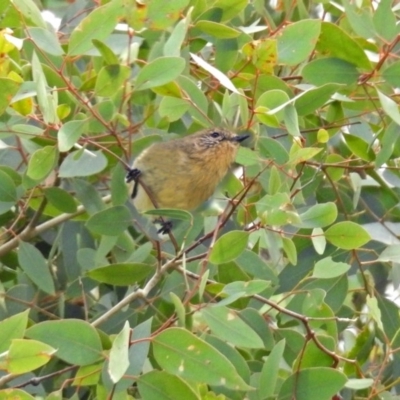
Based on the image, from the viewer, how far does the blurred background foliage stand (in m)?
2.63

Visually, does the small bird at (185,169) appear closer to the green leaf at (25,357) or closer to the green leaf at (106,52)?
the green leaf at (106,52)

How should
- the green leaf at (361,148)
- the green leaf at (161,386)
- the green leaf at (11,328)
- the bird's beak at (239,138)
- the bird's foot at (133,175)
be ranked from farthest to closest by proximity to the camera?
the bird's beak at (239,138), the bird's foot at (133,175), the green leaf at (361,148), the green leaf at (161,386), the green leaf at (11,328)

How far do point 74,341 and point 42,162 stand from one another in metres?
0.60

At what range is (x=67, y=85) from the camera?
2.87 metres

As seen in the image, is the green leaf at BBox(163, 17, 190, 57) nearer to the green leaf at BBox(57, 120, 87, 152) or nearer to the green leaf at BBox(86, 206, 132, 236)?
the green leaf at BBox(57, 120, 87, 152)

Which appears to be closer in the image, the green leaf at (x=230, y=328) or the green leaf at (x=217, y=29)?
the green leaf at (x=230, y=328)

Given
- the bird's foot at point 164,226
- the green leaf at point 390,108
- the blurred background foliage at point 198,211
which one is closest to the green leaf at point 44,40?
the blurred background foliage at point 198,211

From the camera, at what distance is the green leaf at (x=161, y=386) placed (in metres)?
2.52

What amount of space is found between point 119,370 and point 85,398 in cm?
112

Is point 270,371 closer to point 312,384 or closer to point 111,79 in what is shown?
point 312,384

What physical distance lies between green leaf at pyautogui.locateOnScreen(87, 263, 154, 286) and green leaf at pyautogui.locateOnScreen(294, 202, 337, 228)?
563 mm

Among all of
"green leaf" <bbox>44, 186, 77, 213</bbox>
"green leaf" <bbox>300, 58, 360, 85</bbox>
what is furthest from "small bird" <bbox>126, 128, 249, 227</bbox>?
"green leaf" <bbox>300, 58, 360, 85</bbox>

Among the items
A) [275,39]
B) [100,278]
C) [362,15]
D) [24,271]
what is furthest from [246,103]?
[24,271]

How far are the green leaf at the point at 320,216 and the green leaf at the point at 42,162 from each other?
72cm
